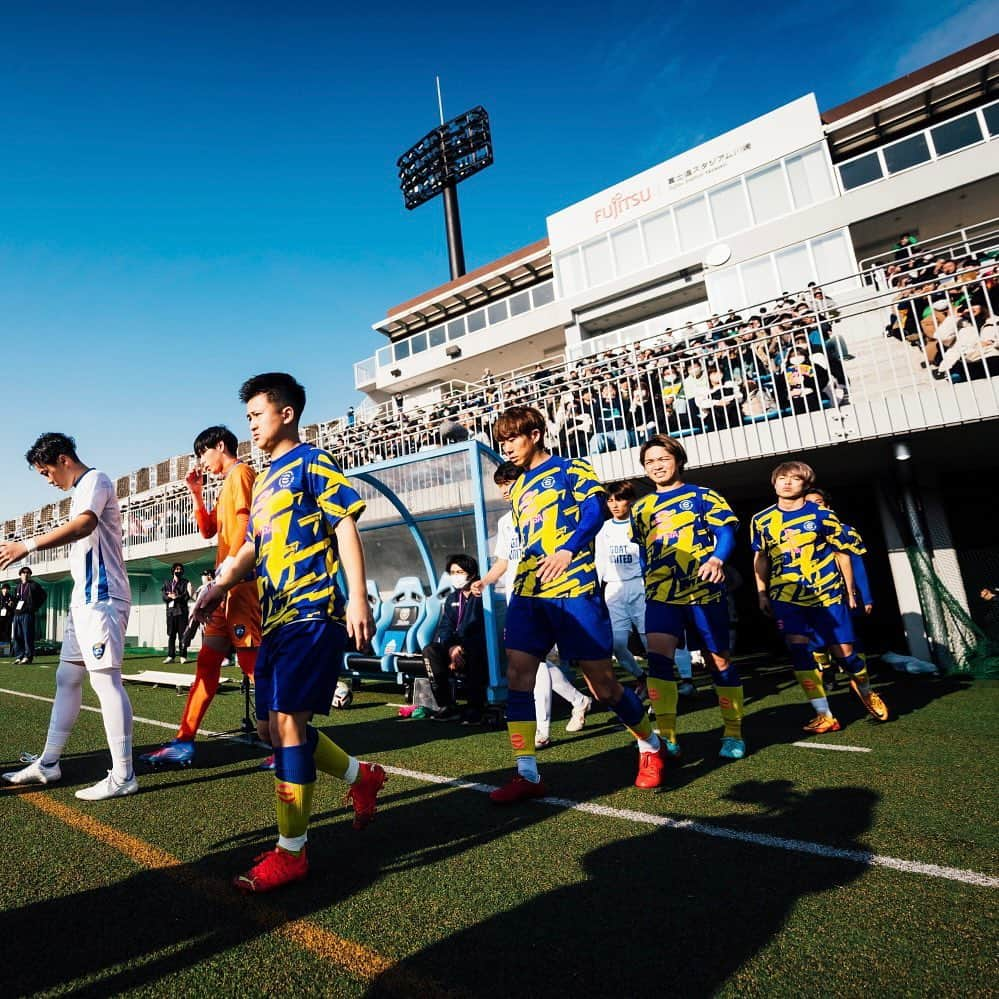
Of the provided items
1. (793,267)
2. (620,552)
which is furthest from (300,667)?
(793,267)

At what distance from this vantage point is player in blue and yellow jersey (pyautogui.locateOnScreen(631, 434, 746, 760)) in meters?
3.82

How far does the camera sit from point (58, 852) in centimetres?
271

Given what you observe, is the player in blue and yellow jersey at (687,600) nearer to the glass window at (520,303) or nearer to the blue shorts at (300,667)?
the blue shorts at (300,667)

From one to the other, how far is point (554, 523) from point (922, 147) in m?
23.8

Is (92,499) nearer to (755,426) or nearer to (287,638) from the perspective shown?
(287,638)

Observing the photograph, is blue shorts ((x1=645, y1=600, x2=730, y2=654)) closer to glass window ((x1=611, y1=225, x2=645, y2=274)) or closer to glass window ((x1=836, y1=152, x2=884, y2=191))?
glass window ((x1=836, y1=152, x2=884, y2=191))

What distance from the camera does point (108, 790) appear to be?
3.51 metres

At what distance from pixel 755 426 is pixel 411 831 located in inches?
268

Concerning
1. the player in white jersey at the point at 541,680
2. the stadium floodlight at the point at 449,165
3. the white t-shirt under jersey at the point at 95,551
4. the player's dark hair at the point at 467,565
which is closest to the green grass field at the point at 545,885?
the player in white jersey at the point at 541,680

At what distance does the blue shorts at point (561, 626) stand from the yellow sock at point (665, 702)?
0.73m

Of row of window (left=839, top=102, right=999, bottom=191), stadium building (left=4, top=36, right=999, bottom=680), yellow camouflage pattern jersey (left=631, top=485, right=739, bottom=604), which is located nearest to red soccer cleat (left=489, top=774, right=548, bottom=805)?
yellow camouflage pattern jersey (left=631, top=485, right=739, bottom=604)

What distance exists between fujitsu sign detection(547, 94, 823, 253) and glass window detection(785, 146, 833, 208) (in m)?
0.41

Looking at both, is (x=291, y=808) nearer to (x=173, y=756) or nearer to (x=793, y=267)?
(x=173, y=756)

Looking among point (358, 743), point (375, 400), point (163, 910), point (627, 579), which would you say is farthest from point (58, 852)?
point (375, 400)
